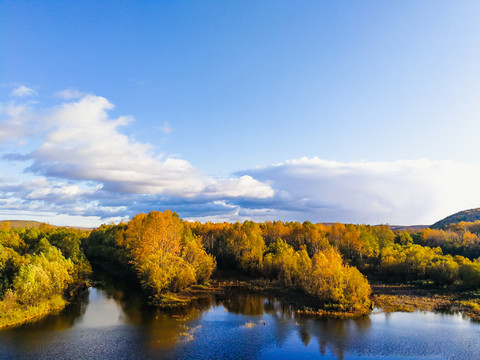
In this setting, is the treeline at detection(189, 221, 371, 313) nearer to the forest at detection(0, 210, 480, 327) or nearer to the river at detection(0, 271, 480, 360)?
the forest at detection(0, 210, 480, 327)

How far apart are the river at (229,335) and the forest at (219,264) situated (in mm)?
5989

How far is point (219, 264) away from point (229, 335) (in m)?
66.2

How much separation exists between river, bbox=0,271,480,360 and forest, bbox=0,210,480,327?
19.6ft

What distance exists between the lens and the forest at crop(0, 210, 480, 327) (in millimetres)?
58125

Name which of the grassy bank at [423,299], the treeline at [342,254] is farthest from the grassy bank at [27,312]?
the grassy bank at [423,299]

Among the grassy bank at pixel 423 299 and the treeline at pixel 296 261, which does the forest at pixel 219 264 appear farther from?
the grassy bank at pixel 423 299

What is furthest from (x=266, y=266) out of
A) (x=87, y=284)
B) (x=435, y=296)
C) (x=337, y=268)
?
(x=87, y=284)

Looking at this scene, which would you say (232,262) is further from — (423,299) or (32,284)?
(32,284)

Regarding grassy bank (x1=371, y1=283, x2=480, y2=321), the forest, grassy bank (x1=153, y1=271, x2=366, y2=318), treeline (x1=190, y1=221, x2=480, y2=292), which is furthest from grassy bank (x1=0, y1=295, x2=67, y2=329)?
grassy bank (x1=371, y1=283, x2=480, y2=321)

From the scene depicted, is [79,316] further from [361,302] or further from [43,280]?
[361,302]

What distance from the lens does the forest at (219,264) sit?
5812 centimetres

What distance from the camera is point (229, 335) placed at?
47938mm

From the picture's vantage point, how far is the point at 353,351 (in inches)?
1673

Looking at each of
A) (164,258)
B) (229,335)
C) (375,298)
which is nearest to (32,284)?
(164,258)
